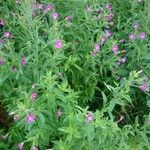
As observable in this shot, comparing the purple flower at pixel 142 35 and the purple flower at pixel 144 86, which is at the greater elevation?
the purple flower at pixel 142 35

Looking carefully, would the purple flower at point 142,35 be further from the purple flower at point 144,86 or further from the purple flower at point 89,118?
the purple flower at point 89,118

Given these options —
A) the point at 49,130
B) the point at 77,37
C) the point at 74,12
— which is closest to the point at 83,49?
the point at 77,37

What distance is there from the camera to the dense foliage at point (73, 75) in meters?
2.52

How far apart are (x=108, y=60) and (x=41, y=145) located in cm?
91

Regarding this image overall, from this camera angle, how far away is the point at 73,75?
314cm

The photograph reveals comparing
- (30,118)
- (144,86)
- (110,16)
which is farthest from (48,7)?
(30,118)

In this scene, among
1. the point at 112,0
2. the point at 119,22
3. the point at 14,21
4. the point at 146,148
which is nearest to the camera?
the point at 146,148

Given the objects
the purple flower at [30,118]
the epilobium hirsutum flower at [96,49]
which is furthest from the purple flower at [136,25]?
the purple flower at [30,118]

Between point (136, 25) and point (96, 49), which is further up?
point (96, 49)

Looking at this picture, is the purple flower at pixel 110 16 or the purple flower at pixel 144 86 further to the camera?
the purple flower at pixel 110 16

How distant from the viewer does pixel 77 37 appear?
10.6 feet

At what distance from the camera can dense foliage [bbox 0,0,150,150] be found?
2523 millimetres

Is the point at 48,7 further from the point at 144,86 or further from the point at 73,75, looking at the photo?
the point at 144,86

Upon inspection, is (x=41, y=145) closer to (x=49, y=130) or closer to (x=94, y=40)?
(x=49, y=130)
